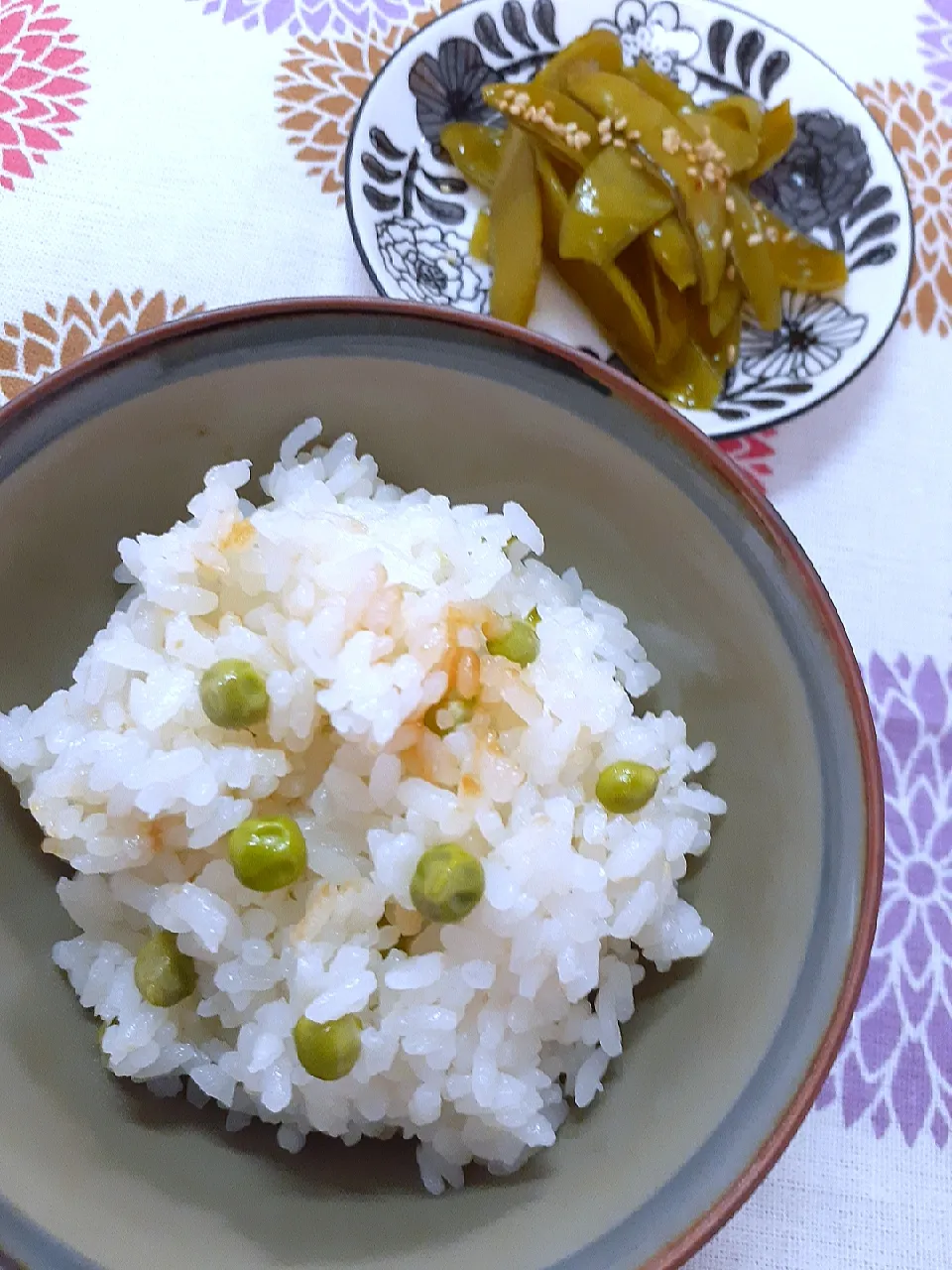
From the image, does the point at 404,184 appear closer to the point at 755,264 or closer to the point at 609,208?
the point at 609,208

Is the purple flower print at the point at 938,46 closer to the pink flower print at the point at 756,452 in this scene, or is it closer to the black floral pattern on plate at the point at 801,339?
the black floral pattern on plate at the point at 801,339

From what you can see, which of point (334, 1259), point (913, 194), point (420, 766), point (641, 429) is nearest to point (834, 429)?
point (913, 194)

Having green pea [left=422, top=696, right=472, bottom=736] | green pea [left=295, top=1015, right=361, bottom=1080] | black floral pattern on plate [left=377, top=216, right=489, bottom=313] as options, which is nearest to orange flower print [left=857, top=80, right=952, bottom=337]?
black floral pattern on plate [left=377, top=216, right=489, bottom=313]

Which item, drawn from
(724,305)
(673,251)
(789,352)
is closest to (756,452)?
(789,352)

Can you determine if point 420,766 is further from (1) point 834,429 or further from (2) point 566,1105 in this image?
Result: (1) point 834,429

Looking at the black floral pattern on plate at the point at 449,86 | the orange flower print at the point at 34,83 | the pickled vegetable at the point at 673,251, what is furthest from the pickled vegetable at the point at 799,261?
the orange flower print at the point at 34,83
